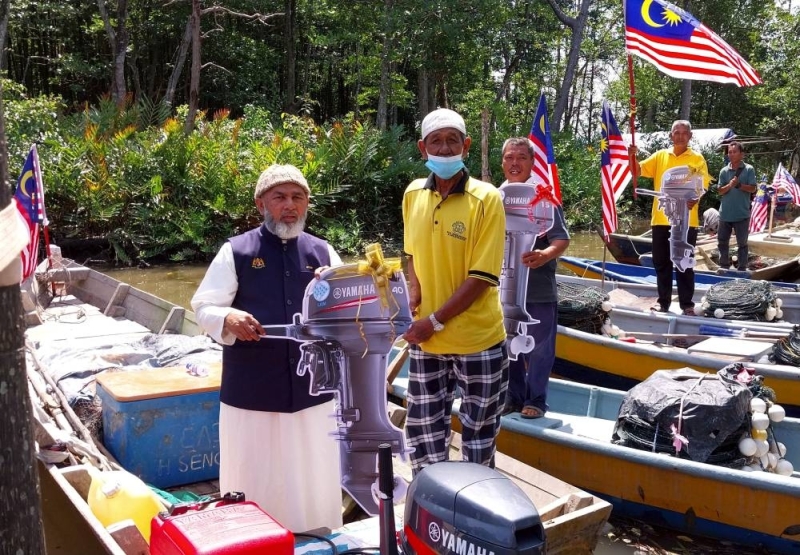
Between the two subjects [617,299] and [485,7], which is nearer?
[617,299]

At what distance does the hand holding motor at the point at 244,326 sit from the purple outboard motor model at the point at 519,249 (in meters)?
2.03

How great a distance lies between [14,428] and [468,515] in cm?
115

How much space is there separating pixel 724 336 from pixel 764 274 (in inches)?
176

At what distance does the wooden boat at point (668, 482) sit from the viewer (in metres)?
4.30

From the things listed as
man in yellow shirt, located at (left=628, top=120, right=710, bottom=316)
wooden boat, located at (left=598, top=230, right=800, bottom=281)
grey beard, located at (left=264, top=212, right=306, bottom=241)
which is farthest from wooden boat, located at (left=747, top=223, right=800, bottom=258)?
grey beard, located at (left=264, top=212, right=306, bottom=241)

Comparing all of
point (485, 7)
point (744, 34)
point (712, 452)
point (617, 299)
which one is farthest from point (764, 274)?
point (744, 34)

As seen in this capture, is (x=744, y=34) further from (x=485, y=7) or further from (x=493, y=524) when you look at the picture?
(x=493, y=524)

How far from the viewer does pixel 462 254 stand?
10.7 ft

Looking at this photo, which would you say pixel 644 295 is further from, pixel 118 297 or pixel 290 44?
pixel 290 44

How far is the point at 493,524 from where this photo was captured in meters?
1.98

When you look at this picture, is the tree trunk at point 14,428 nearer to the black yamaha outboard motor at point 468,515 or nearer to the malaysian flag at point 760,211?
the black yamaha outboard motor at point 468,515

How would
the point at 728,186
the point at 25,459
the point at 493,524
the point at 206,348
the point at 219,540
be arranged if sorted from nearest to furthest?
the point at 25,459 < the point at 493,524 < the point at 219,540 < the point at 206,348 < the point at 728,186

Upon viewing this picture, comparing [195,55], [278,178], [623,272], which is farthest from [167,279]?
[278,178]

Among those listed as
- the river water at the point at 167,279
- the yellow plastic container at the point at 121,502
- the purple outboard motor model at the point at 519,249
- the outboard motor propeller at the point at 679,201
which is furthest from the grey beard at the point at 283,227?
the river water at the point at 167,279
